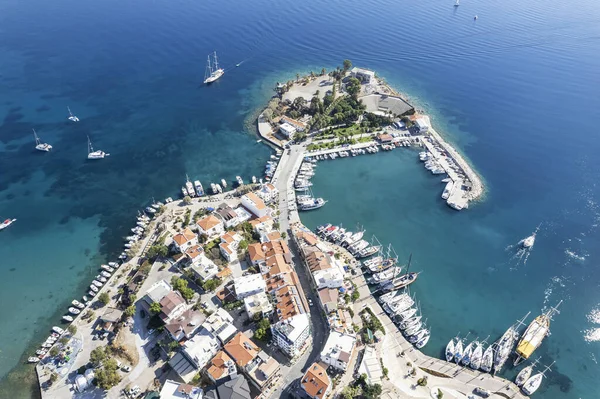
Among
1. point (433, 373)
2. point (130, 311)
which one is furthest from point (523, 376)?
point (130, 311)

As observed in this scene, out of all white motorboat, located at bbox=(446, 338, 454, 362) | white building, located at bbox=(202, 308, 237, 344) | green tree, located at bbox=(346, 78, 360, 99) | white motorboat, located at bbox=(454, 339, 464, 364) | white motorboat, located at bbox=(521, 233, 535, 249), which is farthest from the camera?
green tree, located at bbox=(346, 78, 360, 99)

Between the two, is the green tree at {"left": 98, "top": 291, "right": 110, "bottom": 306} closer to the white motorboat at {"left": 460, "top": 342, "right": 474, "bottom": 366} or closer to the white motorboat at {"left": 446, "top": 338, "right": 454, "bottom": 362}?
the white motorboat at {"left": 446, "top": 338, "right": 454, "bottom": 362}

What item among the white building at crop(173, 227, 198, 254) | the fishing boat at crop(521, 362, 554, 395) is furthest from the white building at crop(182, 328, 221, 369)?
the fishing boat at crop(521, 362, 554, 395)

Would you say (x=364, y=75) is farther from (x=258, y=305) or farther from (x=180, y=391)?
(x=180, y=391)

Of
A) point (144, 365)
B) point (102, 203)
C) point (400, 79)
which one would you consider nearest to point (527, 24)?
point (400, 79)

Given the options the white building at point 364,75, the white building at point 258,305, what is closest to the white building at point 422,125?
the white building at point 364,75

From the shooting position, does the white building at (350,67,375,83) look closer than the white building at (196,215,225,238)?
No

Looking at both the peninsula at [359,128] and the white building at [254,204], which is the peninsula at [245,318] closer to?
the white building at [254,204]
